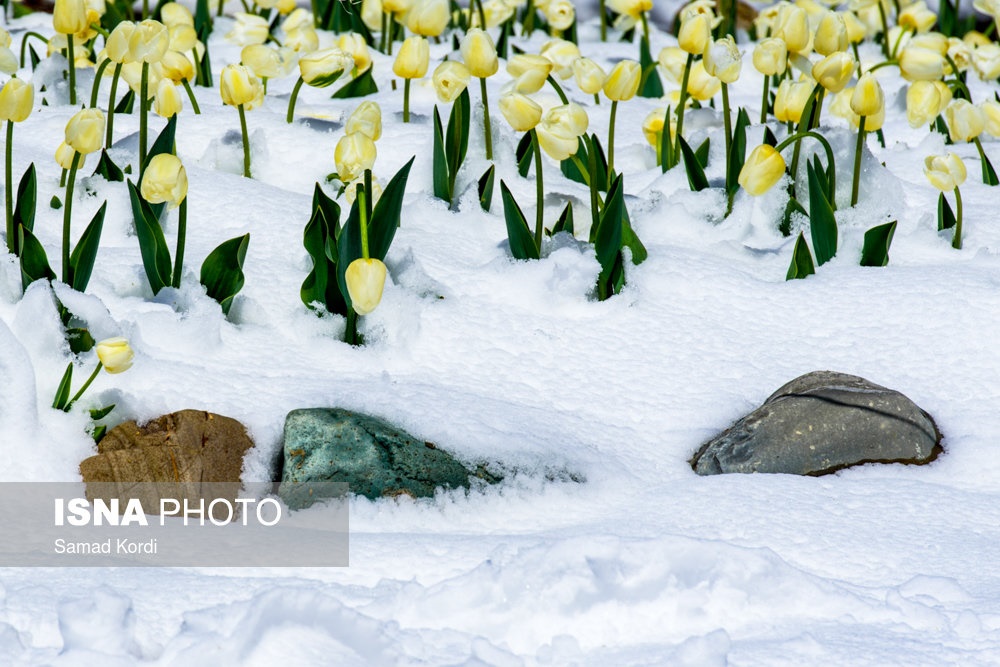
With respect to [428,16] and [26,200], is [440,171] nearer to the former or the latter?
[428,16]

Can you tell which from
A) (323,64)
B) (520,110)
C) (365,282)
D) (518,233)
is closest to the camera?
(365,282)

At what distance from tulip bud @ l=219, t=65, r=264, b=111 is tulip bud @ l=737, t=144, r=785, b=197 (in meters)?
0.87

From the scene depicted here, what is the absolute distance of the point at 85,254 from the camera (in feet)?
5.37

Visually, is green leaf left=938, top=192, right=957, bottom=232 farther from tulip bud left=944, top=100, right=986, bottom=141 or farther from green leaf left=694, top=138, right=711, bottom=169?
green leaf left=694, top=138, right=711, bottom=169

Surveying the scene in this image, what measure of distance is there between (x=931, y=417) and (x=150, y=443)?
3.58ft

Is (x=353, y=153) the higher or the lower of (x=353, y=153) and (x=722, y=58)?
the lower

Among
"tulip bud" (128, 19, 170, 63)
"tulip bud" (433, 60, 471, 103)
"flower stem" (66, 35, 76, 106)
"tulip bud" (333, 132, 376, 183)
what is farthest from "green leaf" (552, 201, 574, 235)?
"flower stem" (66, 35, 76, 106)

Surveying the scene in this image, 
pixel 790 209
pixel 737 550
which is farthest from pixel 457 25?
pixel 737 550

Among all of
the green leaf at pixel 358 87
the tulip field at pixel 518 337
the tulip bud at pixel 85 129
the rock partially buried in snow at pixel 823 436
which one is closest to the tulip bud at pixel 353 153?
the tulip field at pixel 518 337

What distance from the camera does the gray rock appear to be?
146cm

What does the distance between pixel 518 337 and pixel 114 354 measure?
63 cm

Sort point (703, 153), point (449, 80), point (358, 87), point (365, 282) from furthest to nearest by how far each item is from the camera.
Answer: point (358, 87) → point (703, 153) → point (449, 80) → point (365, 282)

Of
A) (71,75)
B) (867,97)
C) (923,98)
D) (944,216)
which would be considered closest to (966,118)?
(923,98)

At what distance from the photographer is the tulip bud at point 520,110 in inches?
70.4
